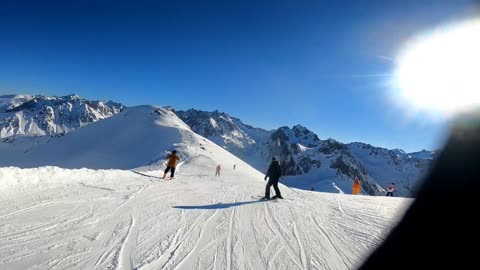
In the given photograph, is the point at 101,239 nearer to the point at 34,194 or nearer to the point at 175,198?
the point at 34,194

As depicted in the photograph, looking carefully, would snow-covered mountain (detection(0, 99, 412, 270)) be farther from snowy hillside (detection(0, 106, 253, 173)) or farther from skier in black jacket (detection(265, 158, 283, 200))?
snowy hillside (detection(0, 106, 253, 173))

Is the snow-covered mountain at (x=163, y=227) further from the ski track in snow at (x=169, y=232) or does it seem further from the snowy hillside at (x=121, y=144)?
the snowy hillside at (x=121, y=144)

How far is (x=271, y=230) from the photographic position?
9.46 metres

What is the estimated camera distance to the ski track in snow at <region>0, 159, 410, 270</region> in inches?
254

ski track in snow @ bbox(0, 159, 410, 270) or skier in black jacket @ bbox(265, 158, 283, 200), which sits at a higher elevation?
skier in black jacket @ bbox(265, 158, 283, 200)

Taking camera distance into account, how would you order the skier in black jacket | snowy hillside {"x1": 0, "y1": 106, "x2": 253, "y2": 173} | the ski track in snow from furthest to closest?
snowy hillside {"x1": 0, "y1": 106, "x2": 253, "y2": 173} < the skier in black jacket < the ski track in snow

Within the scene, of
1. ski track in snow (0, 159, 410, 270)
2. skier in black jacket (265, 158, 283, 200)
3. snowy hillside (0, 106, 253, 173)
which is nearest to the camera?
ski track in snow (0, 159, 410, 270)

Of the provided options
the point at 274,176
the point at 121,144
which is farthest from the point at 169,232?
the point at 121,144

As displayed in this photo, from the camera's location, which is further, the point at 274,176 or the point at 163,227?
the point at 274,176

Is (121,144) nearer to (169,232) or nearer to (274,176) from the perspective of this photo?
(274,176)

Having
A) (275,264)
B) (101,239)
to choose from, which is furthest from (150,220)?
(275,264)

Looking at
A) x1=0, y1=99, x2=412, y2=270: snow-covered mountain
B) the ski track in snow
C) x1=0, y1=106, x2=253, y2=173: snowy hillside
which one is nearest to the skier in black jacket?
x1=0, y1=99, x2=412, y2=270: snow-covered mountain

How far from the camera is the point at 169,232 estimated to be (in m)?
8.48

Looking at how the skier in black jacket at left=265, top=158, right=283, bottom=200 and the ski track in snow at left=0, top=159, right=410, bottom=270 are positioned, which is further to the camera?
the skier in black jacket at left=265, top=158, right=283, bottom=200
